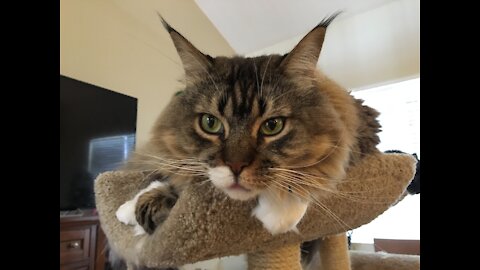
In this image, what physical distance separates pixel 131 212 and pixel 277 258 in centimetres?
35

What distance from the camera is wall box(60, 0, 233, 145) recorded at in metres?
2.23

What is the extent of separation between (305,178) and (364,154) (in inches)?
9.3

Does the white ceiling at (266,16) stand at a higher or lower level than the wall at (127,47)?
higher

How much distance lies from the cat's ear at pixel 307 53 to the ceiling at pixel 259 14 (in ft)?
5.95

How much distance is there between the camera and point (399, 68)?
8.75ft

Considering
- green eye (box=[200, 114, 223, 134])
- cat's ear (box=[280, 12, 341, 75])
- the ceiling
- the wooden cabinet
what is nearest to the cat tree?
green eye (box=[200, 114, 223, 134])

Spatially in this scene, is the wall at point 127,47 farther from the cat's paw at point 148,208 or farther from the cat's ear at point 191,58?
the cat's paw at point 148,208

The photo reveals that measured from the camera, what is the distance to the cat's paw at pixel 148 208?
0.79 m

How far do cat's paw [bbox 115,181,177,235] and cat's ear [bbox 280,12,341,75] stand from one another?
0.42 metres

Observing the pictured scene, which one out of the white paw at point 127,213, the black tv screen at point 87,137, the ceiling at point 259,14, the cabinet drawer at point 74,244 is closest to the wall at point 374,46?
the ceiling at point 259,14

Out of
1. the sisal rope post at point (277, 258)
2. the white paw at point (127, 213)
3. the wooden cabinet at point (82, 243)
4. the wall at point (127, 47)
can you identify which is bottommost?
the wooden cabinet at point (82, 243)

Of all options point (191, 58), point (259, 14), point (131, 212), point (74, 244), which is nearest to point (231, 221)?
point (131, 212)
